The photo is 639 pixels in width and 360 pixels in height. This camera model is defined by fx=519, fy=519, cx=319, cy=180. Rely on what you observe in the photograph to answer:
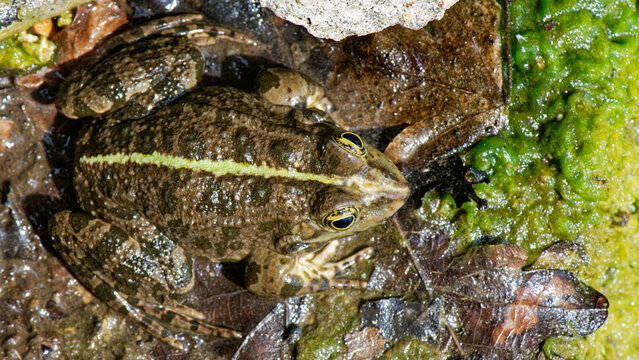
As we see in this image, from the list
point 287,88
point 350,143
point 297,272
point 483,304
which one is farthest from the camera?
point 287,88

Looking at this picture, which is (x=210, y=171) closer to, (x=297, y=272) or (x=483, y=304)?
(x=297, y=272)

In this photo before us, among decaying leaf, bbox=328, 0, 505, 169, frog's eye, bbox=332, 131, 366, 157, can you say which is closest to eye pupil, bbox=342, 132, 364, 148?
frog's eye, bbox=332, 131, 366, 157

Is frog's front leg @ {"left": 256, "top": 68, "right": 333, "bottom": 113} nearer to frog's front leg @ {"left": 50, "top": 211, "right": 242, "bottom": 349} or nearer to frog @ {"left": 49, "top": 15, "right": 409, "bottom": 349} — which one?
frog @ {"left": 49, "top": 15, "right": 409, "bottom": 349}

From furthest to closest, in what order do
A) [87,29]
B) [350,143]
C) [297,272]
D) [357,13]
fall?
1. [87,29]
2. [297,272]
3. [357,13]
4. [350,143]

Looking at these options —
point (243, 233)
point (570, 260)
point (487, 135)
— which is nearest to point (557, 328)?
point (570, 260)

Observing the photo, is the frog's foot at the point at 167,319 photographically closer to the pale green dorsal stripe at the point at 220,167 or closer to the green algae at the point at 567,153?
the green algae at the point at 567,153

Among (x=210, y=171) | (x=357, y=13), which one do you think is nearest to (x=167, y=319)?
(x=210, y=171)

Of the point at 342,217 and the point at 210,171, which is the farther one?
the point at 210,171

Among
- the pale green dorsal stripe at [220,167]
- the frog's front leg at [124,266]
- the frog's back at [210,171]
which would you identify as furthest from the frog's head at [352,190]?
the frog's front leg at [124,266]
